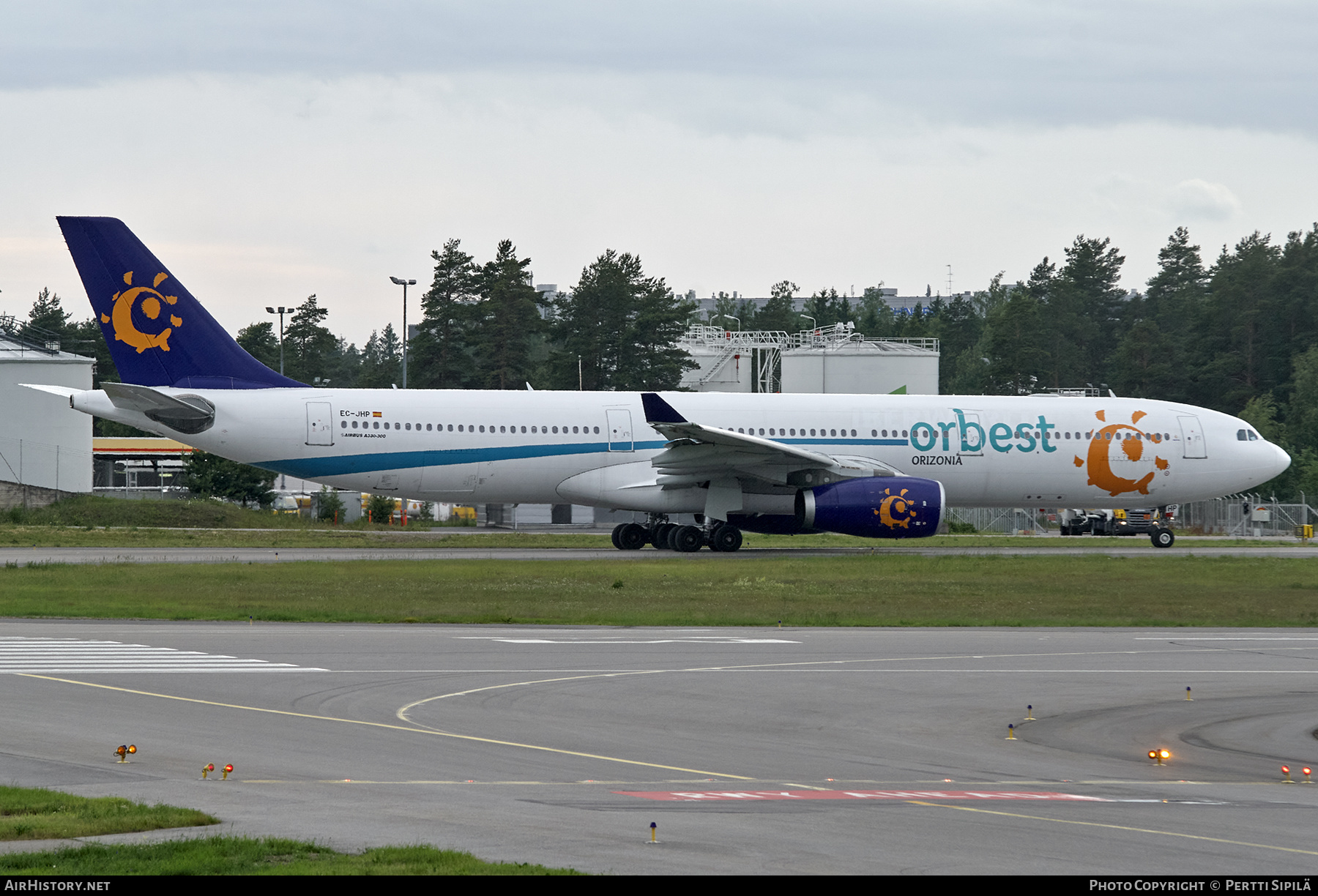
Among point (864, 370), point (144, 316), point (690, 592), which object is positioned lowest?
point (690, 592)

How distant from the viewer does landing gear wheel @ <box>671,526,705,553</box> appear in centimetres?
3419

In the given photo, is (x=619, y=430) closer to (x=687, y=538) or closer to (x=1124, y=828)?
(x=687, y=538)

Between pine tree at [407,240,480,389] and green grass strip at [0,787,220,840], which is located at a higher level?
pine tree at [407,240,480,389]

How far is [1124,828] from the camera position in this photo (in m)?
8.26

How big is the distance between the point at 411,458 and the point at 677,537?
665cm

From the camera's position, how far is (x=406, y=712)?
12.5 m

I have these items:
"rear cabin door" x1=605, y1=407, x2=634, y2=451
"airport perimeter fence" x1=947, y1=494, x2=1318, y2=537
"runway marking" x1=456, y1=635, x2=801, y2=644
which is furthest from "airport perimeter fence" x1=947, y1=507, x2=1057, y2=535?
"runway marking" x1=456, y1=635, x2=801, y2=644

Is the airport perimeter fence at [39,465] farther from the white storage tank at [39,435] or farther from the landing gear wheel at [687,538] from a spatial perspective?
the landing gear wheel at [687,538]

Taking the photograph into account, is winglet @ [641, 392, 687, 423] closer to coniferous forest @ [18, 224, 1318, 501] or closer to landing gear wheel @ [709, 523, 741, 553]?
landing gear wheel @ [709, 523, 741, 553]

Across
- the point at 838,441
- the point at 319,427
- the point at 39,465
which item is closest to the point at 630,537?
the point at 838,441

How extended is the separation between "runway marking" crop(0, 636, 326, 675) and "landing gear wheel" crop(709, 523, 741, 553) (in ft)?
61.1

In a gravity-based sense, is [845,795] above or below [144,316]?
below
